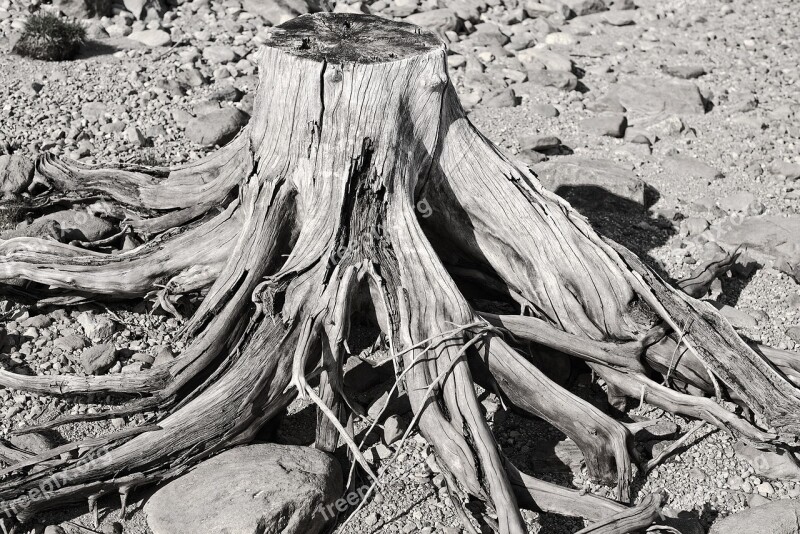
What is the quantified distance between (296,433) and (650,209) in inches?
142

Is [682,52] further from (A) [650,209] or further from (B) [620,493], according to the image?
(B) [620,493]

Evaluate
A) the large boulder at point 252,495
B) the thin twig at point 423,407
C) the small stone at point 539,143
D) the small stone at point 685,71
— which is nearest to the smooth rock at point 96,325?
the large boulder at point 252,495

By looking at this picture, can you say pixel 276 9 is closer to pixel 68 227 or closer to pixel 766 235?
pixel 68 227

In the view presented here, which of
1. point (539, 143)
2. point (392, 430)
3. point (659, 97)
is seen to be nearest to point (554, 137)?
point (539, 143)

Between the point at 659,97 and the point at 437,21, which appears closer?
the point at 659,97

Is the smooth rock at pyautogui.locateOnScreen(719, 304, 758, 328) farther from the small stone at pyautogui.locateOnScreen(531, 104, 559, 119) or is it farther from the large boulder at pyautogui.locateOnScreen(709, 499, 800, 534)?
the small stone at pyautogui.locateOnScreen(531, 104, 559, 119)

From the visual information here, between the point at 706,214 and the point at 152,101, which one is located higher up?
the point at 152,101

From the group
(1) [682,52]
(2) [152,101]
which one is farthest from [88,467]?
(1) [682,52]

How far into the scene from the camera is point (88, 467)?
400 centimetres

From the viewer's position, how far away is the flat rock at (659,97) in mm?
8133

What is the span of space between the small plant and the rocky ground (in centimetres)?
14

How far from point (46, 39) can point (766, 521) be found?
7.16m

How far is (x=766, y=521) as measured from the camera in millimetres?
4008

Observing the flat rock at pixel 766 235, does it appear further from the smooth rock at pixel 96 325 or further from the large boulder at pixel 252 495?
the smooth rock at pixel 96 325
